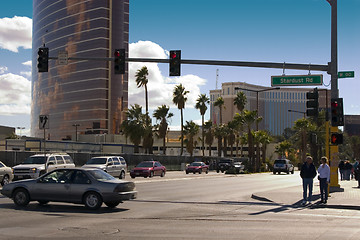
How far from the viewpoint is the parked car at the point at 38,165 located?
27.0 m

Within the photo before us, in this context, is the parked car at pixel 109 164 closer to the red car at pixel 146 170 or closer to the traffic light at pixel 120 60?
the red car at pixel 146 170

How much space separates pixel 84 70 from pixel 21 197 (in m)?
150

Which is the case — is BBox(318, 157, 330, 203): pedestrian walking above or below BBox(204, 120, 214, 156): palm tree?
below

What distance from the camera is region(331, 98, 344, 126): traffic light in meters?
22.0

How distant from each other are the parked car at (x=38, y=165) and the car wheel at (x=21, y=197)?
11156 millimetres

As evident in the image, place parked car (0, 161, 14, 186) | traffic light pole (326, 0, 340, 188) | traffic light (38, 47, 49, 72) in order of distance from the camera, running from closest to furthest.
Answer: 1. traffic light (38, 47, 49, 72)
2. traffic light pole (326, 0, 340, 188)
3. parked car (0, 161, 14, 186)

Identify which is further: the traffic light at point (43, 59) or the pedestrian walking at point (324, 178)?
the traffic light at point (43, 59)

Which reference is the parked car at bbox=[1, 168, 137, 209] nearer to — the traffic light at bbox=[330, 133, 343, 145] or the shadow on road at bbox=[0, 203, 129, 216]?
the shadow on road at bbox=[0, 203, 129, 216]

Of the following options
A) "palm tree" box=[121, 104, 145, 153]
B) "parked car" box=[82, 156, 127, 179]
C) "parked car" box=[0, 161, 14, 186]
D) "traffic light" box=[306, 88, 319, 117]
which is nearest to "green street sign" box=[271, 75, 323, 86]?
"traffic light" box=[306, 88, 319, 117]

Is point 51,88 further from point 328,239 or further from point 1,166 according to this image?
point 328,239

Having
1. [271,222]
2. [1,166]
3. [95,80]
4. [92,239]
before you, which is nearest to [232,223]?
[271,222]

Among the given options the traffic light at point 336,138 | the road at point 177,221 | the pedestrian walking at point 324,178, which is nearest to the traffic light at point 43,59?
the road at point 177,221

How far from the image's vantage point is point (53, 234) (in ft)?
34.9

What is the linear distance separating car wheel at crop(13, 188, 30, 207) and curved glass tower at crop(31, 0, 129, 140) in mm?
140803
